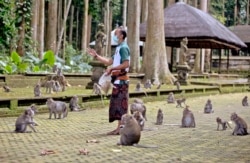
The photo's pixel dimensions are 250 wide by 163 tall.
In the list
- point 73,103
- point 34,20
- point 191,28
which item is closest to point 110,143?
point 73,103

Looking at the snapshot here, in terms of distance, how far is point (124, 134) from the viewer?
21.3 ft

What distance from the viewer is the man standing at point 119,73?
286 inches

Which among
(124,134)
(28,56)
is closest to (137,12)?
(28,56)

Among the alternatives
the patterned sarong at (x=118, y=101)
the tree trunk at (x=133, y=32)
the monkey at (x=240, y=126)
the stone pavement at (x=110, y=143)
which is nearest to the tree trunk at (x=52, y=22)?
the tree trunk at (x=133, y=32)

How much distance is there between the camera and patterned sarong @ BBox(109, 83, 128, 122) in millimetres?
7468

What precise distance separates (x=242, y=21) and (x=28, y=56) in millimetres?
40428

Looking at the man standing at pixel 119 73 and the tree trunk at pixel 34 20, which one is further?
the tree trunk at pixel 34 20

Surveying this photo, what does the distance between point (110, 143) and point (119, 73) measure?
1.21m

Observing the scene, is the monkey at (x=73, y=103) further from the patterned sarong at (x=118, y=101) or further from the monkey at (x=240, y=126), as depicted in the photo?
the monkey at (x=240, y=126)

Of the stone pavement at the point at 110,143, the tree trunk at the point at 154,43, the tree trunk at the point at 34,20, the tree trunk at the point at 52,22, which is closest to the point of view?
the stone pavement at the point at 110,143

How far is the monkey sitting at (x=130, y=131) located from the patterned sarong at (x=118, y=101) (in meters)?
0.97

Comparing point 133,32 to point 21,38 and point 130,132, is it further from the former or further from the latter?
point 130,132

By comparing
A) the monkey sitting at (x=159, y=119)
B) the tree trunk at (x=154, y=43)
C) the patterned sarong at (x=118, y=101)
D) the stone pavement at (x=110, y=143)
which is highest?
the tree trunk at (x=154, y=43)

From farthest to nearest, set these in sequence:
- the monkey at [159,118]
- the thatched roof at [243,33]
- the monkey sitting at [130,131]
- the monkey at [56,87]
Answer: the thatched roof at [243,33] < the monkey at [56,87] < the monkey at [159,118] < the monkey sitting at [130,131]
